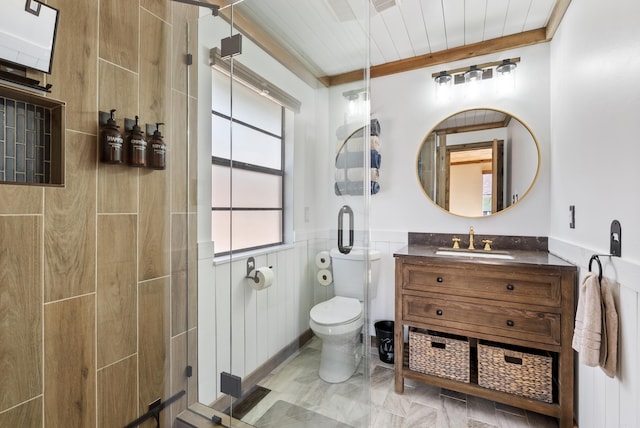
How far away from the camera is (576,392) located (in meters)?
1.63

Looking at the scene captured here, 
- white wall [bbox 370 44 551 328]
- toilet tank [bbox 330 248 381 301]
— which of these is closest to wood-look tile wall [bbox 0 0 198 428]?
toilet tank [bbox 330 248 381 301]

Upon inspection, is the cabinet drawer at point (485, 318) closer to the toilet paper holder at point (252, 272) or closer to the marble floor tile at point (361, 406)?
the marble floor tile at point (361, 406)

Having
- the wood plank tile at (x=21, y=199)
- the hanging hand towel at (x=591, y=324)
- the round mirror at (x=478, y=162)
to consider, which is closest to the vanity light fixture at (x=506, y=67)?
the round mirror at (x=478, y=162)

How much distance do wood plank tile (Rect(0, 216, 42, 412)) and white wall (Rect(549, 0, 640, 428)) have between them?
6.85 feet

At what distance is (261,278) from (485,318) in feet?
4.44

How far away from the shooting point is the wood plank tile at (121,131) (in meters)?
1.25

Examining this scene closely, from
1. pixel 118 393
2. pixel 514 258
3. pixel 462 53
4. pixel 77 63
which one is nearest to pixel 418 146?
pixel 462 53

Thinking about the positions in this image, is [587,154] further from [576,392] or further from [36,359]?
[36,359]

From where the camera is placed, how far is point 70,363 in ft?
3.78

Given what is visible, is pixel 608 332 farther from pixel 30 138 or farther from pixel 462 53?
pixel 30 138

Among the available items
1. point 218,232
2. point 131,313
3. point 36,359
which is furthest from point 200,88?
point 36,359

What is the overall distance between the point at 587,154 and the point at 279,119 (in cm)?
158

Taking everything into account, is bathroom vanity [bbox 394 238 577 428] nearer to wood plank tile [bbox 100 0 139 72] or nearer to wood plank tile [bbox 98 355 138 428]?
wood plank tile [bbox 98 355 138 428]

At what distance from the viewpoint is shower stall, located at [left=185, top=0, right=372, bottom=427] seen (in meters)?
1.60
